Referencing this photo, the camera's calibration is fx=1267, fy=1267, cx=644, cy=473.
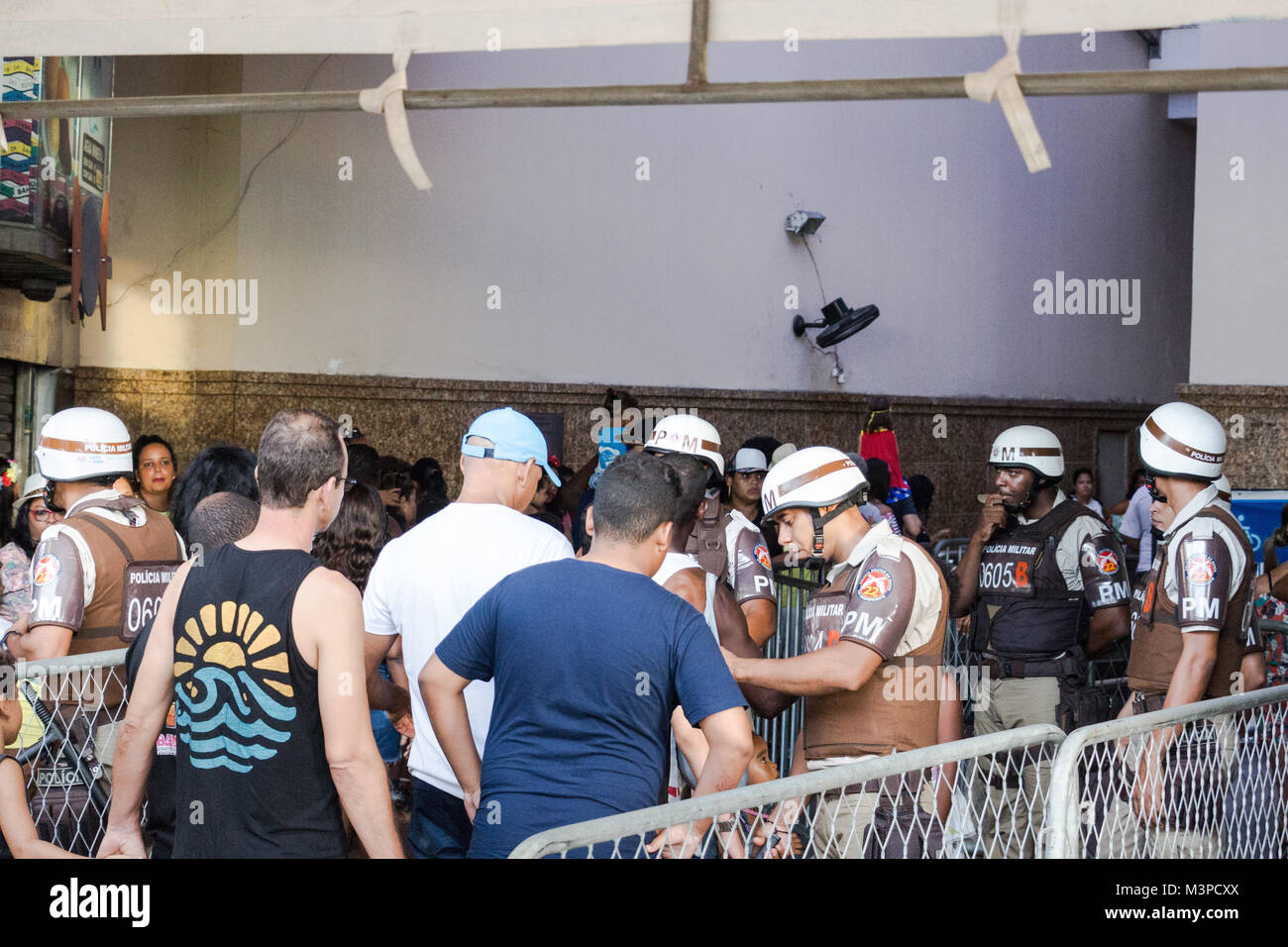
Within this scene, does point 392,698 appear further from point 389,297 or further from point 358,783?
point 389,297

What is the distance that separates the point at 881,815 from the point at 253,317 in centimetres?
1052

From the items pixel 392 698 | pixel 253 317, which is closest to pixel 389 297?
pixel 253 317

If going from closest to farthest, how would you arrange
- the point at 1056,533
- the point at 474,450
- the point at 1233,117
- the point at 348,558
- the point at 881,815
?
the point at 881,815, the point at 474,450, the point at 348,558, the point at 1056,533, the point at 1233,117

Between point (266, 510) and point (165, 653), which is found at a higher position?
point (266, 510)

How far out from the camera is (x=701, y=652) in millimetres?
2816

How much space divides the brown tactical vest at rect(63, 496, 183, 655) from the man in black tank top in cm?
131

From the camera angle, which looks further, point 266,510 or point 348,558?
point 348,558

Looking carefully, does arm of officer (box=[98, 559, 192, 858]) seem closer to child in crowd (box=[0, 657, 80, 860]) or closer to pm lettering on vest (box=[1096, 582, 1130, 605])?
child in crowd (box=[0, 657, 80, 860])

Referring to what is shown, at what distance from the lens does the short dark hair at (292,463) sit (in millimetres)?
2861

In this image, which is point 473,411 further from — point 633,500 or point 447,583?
point 633,500

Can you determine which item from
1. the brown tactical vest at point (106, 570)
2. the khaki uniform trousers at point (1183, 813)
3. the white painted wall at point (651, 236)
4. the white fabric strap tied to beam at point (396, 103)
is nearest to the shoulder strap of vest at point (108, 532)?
the brown tactical vest at point (106, 570)

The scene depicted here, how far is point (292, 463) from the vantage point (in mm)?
2867

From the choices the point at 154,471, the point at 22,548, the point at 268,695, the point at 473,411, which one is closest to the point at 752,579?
the point at 268,695
